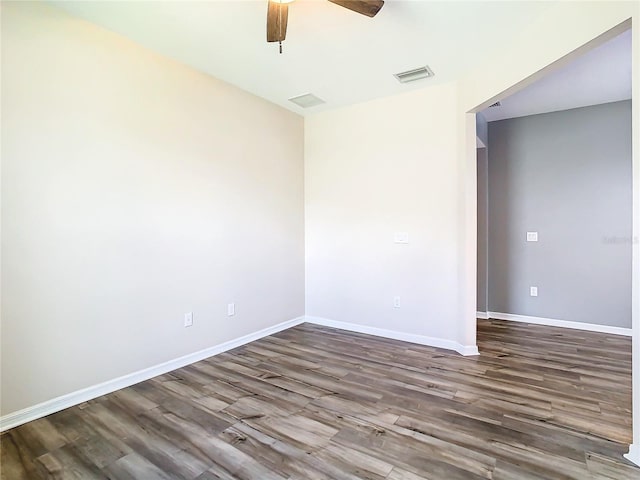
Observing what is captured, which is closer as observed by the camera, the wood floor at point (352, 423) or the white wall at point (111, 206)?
the wood floor at point (352, 423)

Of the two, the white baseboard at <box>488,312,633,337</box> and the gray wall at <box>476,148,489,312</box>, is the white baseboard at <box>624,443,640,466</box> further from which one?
the gray wall at <box>476,148,489,312</box>

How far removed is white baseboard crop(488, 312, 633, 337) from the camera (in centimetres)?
388

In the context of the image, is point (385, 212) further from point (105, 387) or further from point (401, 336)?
point (105, 387)

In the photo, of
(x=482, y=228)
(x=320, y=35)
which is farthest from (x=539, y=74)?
(x=482, y=228)

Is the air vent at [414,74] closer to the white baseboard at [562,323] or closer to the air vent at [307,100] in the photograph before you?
the air vent at [307,100]

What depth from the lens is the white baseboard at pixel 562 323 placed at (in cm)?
388

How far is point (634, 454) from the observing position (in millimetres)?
1710

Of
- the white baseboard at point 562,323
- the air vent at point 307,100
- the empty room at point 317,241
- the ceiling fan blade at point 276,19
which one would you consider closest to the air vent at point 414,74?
the empty room at point 317,241

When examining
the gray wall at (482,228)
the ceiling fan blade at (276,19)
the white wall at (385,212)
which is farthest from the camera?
the gray wall at (482,228)

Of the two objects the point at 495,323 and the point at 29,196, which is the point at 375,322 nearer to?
the point at 495,323

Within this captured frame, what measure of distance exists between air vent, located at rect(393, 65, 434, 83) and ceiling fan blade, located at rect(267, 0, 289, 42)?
1.47m

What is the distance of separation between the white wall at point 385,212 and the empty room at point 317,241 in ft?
0.08

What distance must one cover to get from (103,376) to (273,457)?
1.53m

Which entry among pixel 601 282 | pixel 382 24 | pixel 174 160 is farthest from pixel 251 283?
pixel 601 282
